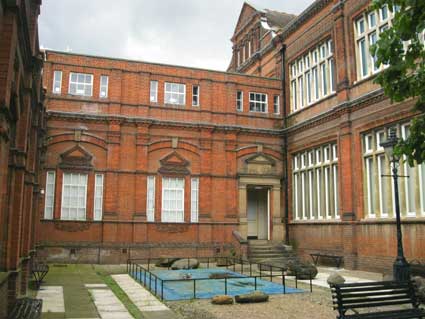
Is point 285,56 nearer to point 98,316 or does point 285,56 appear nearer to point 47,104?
point 47,104

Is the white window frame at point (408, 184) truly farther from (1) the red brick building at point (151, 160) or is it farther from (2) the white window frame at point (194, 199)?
(2) the white window frame at point (194, 199)

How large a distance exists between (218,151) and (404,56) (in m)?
19.7

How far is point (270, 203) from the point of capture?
2622 centimetres

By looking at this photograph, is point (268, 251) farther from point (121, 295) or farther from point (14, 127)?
point (14, 127)

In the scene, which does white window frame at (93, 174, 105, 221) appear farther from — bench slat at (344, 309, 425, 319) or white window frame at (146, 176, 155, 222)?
bench slat at (344, 309, 425, 319)

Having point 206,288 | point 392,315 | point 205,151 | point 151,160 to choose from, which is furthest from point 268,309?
point 205,151

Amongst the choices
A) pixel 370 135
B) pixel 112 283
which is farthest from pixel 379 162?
pixel 112 283

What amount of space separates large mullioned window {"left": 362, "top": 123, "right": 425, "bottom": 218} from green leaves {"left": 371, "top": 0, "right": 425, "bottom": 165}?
10.9 meters

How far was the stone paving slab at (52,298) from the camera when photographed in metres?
11.3

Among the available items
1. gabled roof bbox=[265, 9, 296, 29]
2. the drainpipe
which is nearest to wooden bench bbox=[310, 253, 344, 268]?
the drainpipe

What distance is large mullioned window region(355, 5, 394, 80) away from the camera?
19109 mm

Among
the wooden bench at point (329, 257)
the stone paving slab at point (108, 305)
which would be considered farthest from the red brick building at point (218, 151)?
the stone paving slab at point (108, 305)

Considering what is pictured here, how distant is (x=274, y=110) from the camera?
27.4 metres

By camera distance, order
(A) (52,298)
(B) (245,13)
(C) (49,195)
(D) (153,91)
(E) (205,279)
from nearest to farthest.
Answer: (A) (52,298)
(E) (205,279)
(C) (49,195)
(D) (153,91)
(B) (245,13)
